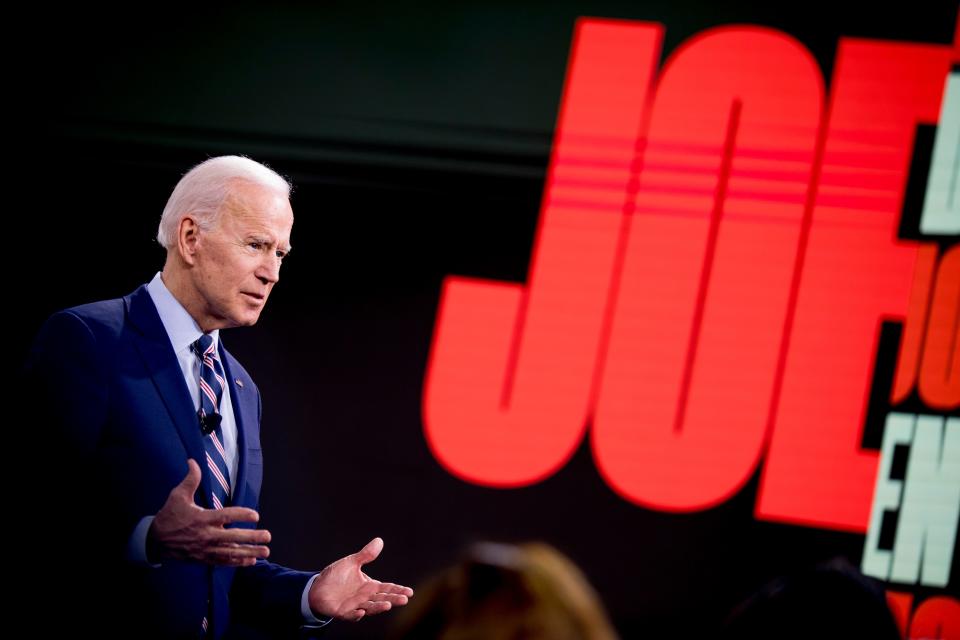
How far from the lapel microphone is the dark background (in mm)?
1767

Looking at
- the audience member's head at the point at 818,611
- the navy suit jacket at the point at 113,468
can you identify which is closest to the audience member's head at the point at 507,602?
the audience member's head at the point at 818,611

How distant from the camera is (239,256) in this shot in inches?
76.0

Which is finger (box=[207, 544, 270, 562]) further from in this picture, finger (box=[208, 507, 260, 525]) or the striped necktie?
the striped necktie

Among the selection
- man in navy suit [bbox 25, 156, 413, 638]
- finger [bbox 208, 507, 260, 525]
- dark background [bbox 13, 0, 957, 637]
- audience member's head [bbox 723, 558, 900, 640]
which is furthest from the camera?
dark background [bbox 13, 0, 957, 637]

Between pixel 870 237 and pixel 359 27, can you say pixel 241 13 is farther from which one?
pixel 870 237

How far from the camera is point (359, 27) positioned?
3717 mm

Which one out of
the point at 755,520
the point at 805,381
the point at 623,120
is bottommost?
the point at 755,520

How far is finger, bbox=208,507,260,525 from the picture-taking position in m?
1.54

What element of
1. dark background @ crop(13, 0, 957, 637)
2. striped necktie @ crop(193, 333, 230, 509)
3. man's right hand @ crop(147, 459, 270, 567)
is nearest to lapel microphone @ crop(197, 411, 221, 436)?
striped necktie @ crop(193, 333, 230, 509)

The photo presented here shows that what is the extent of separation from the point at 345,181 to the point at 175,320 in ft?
6.20

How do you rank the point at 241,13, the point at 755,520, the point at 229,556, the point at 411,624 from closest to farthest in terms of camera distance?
the point at 411,624, the point at 229,556, the point at 755,520, the point at 241,13

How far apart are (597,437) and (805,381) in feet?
2.52

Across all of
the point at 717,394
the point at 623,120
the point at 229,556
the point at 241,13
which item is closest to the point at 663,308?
the point at 717,394

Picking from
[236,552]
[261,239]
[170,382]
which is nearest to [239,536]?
[236,552]
